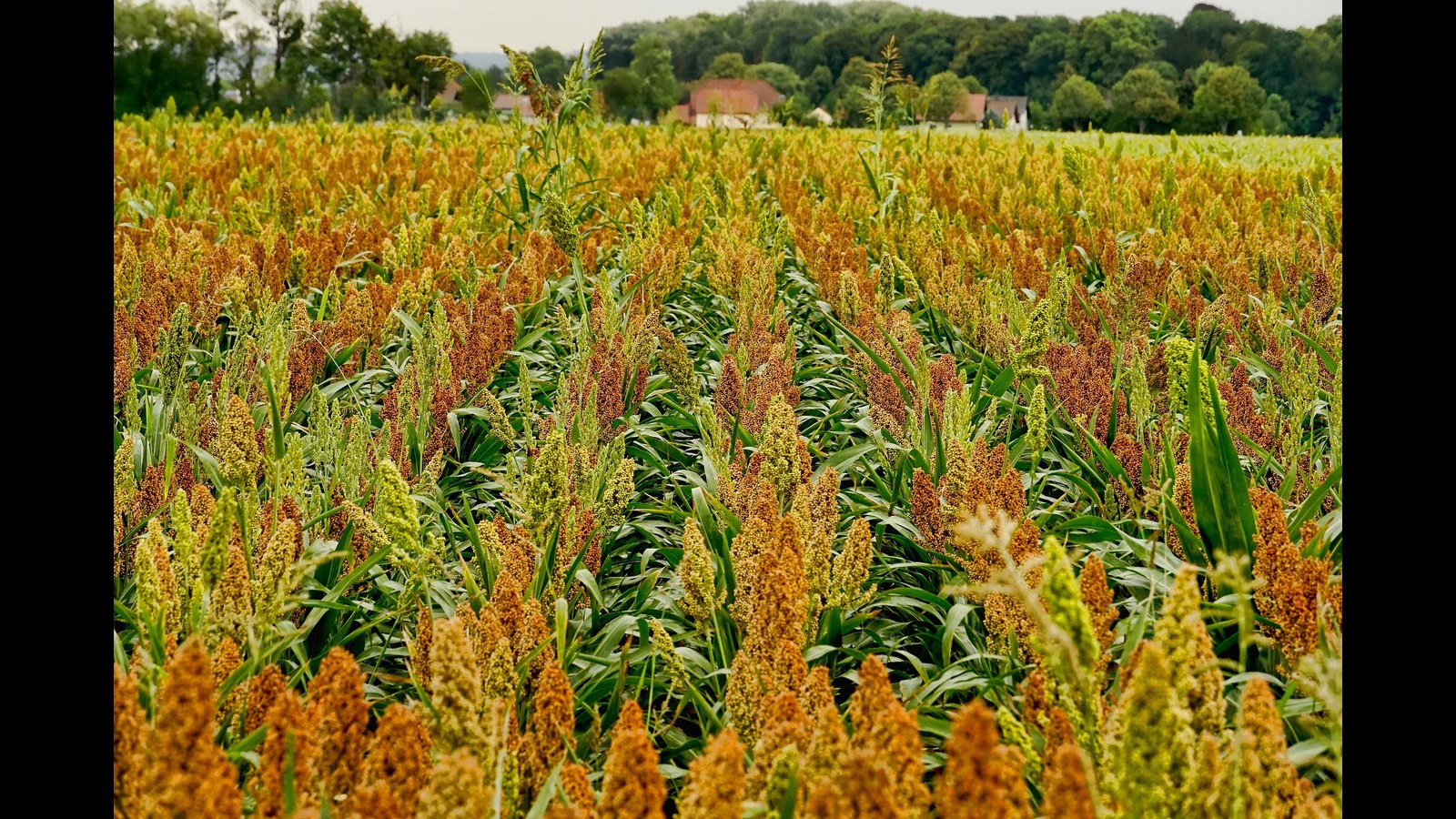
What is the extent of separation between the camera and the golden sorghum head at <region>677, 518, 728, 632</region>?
1.71m

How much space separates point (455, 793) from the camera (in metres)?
0.91

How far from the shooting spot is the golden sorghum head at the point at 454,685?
1064 mm

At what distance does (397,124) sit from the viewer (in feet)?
39.0

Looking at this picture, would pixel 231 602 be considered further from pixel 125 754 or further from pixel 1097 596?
pixel 1097 596

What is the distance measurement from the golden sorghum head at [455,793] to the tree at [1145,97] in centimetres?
4737

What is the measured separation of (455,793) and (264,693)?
63cm

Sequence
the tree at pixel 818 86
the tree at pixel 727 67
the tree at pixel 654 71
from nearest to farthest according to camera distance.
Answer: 1. the tree at pixel 654 71
2. the tree at pixel 727 67
3. the tree at pixel 818 86

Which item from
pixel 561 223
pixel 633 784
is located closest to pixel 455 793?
pixel 633 784

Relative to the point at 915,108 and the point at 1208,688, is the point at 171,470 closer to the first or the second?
the point at 1208,688

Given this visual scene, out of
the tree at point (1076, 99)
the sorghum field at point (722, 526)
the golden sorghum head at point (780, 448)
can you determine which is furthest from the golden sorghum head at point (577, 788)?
Result: the tree at point (1076, 99)

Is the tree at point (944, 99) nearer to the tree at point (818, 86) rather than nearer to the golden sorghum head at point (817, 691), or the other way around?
the golden sorghum head at point (817, 691)

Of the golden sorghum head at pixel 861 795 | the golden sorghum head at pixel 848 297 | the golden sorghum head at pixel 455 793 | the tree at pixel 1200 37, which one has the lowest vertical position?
the golden sorghum head at pixel 455 793

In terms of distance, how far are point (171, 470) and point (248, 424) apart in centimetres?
79
